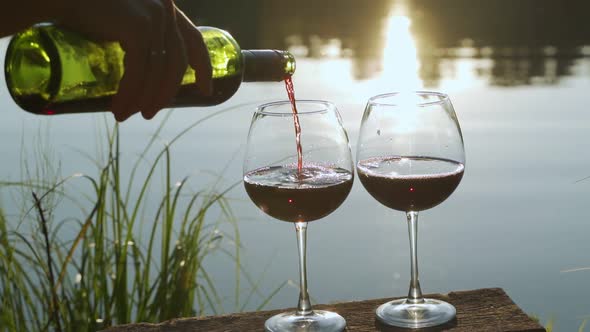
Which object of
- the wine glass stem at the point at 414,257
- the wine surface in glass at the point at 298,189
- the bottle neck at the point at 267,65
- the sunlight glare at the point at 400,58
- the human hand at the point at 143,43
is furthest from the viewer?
the sunlight glare at the point at 400,58

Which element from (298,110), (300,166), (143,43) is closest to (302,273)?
(300,166)

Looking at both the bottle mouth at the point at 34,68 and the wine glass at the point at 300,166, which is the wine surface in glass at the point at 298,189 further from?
the bottle mouth at the point at 34,68

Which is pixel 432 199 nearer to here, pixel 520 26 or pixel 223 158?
pixel 223 158

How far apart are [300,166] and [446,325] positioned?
458mm

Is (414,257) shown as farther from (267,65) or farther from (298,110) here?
(267,65)

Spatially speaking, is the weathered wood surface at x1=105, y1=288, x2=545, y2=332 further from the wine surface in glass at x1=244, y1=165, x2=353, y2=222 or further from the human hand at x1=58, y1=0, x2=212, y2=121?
the human hand at x1=58, y1=0, x2=212, y2=121

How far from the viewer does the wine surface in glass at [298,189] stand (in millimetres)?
1948

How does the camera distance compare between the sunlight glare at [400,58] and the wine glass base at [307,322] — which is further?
the sunlight glare at [400,58]

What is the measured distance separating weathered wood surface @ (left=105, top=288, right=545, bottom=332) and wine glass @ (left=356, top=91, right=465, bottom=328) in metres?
0.05

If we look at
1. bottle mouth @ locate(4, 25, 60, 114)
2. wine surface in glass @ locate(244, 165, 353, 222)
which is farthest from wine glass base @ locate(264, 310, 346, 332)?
bottle mouth @ locate(4, 25, 60, 114)

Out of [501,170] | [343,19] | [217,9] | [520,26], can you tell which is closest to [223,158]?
[501,170]

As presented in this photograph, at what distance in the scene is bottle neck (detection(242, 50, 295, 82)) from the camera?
2.16m

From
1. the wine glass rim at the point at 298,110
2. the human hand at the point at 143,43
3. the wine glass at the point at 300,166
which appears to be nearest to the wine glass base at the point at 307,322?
the wine glass at the point at 300,166

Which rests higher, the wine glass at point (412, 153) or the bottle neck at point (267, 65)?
the bottle neck at point (267, 65)
